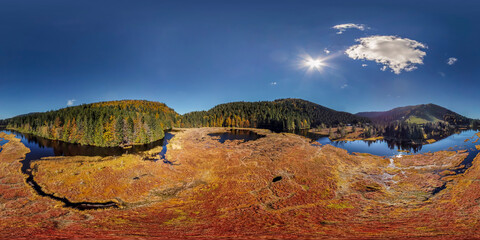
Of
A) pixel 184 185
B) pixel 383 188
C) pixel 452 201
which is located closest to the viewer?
pixel 452 201

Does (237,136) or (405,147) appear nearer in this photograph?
(405,147)

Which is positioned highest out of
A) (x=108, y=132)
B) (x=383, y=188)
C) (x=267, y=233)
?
(x=108, y=132)

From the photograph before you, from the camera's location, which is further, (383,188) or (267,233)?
(383,188)

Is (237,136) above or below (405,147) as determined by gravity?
above

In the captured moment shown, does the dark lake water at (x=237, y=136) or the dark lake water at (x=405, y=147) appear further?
the dark lake water at (x=237, y=136)

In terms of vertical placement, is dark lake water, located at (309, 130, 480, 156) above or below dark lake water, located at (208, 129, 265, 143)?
below

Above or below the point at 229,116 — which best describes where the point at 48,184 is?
below

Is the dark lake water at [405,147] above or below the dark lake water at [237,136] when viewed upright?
below

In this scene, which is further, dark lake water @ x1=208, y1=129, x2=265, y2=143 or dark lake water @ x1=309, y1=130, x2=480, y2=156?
dark lake water @ x1=208, y1=129, x2=265, y2=143

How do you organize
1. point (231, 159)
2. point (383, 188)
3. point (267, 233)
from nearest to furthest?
1. point (267, 233)
2. point (383, 188)
3. point (231, 159)

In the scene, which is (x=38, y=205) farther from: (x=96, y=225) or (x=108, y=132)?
(x=108, y=132)

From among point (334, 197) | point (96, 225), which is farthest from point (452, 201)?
point (96, 225)
